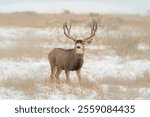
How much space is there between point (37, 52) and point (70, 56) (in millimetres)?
6286

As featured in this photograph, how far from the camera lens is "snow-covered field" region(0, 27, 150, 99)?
38.5 feet

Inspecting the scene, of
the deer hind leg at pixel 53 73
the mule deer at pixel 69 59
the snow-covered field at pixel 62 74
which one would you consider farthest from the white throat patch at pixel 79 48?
the deer hind leg at pixel 53 73

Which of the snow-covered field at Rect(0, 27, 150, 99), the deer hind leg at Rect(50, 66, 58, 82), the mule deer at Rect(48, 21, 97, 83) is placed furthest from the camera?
the deer hind leg at Rect(50, 66, 58, 82)

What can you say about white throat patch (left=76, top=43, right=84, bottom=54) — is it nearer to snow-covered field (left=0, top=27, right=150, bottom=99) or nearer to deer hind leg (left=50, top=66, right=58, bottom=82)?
snow-covered field (left=0, top=27, right=150, bottom=99)

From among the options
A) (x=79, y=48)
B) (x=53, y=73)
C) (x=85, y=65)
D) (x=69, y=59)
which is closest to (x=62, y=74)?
(x=53, y=73)

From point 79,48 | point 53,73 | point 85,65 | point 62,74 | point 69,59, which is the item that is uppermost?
point 79,48

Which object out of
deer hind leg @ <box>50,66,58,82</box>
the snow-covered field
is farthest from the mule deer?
the snow-covered field

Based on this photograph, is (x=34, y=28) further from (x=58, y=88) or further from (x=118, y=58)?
(x=58, y=88)

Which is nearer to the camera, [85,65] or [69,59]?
[69,59]

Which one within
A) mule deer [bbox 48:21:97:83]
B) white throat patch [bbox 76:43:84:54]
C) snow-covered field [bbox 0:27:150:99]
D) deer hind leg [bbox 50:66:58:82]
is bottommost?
snow-covered field [bbox 0:27:150:99]

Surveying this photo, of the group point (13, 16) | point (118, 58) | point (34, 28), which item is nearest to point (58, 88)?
point (118, 58)

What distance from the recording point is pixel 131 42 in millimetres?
18984

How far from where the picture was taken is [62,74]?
1349cm

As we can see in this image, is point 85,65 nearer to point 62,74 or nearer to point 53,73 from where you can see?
point 62,74
